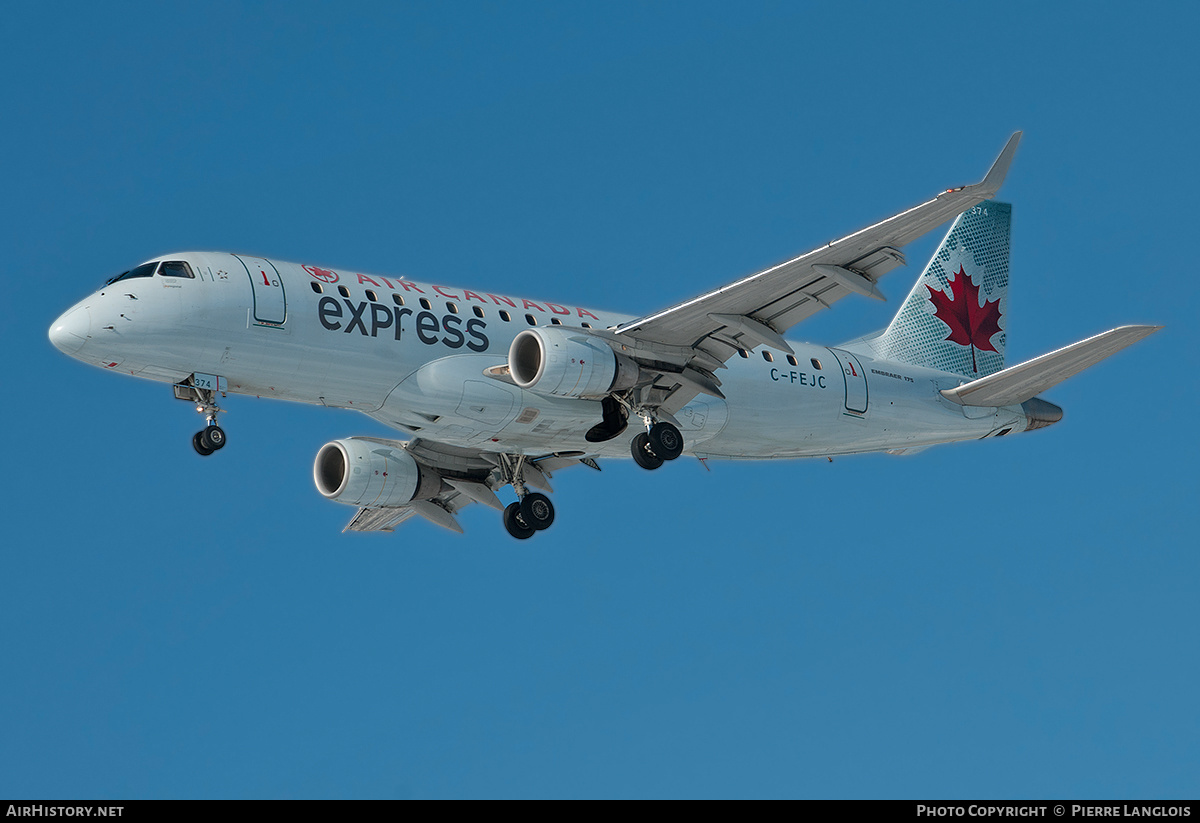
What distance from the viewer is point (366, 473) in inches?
1425

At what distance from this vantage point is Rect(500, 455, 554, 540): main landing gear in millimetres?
36250

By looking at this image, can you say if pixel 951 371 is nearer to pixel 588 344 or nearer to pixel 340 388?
pixel 588 344

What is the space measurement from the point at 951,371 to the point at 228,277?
19689mm

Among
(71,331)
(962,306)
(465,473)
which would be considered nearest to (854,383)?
(962,306)

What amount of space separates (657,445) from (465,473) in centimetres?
687

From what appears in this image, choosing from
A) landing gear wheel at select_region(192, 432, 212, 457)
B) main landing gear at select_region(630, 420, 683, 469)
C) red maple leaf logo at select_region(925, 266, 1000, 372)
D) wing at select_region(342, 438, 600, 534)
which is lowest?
landing gear wheel at select_region(192, 432, 212, 457)

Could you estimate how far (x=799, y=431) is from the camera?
3588cm

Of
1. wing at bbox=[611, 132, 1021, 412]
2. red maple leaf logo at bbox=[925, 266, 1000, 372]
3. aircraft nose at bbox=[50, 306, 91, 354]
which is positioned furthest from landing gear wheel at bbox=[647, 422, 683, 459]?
aircraft nose at bbox=[50, 306, 91, 354]

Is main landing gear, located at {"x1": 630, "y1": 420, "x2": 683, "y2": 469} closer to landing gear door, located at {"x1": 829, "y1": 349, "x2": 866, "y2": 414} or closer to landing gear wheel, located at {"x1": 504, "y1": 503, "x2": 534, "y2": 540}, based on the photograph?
landing gear wheel, located at {"x1": 504, "y1": 503, "x2": 534, "y2": 540}

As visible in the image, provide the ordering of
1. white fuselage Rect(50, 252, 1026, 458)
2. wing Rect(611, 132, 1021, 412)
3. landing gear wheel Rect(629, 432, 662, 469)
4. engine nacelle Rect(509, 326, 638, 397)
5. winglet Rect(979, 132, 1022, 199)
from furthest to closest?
landing gear wheel Rect(629, 432, 662, 469), engine nacelle Rect(509, 326, 638, 397), white fuselage Rect(50, 252, 1026, 458), wing Rect(611, 132, 1021, 412), winglet Rect(979, 132, 1022, 199)

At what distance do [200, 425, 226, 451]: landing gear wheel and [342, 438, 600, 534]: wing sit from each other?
7399 millimetres

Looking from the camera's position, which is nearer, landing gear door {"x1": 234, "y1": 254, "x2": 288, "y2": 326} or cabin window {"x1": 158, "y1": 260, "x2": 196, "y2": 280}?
cabin window {"x1": 158, "y1": 260, "x2": 196, "y2": 280}

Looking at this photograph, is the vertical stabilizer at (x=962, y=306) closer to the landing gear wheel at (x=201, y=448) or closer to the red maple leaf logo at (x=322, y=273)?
the red maple leaf logo at (x=322, y=273)

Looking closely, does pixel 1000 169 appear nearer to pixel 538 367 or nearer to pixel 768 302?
pixel 768 302
